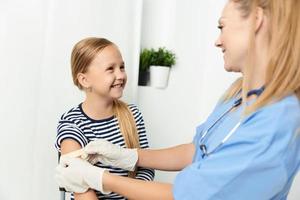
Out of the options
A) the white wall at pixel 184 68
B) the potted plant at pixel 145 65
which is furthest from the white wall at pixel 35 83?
the white wall at pixel 184 68

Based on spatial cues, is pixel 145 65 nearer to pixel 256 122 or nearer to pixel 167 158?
pixel 167 158

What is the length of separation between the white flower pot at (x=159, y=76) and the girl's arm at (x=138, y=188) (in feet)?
2.86

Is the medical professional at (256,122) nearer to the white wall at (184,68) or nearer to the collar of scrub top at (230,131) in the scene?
the collar of scrub top at (230,131)

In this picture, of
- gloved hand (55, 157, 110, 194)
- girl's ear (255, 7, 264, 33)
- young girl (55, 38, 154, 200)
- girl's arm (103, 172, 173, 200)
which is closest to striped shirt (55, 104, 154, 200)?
young girl (55, 38, 154, 200)

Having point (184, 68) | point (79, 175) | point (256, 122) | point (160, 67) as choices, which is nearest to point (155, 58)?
point (160, 67)

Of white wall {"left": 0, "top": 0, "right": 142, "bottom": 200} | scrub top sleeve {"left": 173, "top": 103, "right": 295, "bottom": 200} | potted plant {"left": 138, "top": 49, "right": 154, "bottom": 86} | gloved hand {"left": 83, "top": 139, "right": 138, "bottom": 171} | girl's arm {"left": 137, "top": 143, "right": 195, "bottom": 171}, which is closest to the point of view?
scrub top sleeve {"left": 173, "top": 103, "right": 295, "bottom": 200}

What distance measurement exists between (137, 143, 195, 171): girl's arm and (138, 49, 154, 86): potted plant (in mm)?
616

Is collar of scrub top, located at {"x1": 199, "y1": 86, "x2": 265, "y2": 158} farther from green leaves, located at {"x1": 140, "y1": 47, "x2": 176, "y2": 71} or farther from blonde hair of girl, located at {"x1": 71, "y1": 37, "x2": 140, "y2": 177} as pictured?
green leaves, located at {"x1": 140, "y1": 47, "x2": 176, "y2": 71}

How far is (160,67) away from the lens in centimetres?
176

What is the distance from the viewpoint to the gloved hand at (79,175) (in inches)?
38.4

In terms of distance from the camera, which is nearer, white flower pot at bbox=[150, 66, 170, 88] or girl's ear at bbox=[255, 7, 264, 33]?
girl's ear at bbox=[255, 7, 264, 33]

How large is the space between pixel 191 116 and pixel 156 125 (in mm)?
209

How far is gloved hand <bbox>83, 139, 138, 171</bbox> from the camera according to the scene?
44.3 inches

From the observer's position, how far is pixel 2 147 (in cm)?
142
